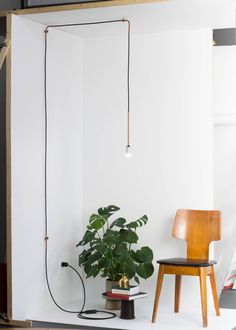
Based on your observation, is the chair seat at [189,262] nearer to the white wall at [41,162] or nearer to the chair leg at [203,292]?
the chair leg at [203,292]

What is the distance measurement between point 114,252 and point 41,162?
101cm

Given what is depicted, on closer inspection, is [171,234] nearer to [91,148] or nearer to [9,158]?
[91,148]

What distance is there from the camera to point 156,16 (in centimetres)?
592

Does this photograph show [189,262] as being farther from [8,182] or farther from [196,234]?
[8,182]

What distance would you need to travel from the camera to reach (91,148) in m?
6.75

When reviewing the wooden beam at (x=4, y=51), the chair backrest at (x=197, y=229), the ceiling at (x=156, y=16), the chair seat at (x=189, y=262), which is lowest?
the chair seat at (x=189, y=262)

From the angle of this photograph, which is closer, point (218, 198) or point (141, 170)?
point (141, 170)

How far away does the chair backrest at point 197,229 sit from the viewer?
20.0 feet

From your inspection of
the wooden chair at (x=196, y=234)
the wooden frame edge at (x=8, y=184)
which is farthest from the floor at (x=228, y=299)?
the wooden frame edge at (x=8, y=184)

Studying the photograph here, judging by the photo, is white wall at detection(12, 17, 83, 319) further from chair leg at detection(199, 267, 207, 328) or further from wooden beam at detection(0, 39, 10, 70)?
chair leg at detection(199, 267, 207, 328)

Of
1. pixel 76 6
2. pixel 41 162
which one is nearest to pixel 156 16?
pixel 76 6

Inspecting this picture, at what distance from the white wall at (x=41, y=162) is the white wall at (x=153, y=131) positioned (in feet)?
0.56

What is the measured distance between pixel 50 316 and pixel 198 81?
96.3 inches

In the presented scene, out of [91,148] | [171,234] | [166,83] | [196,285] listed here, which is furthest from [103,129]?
[196,285]
